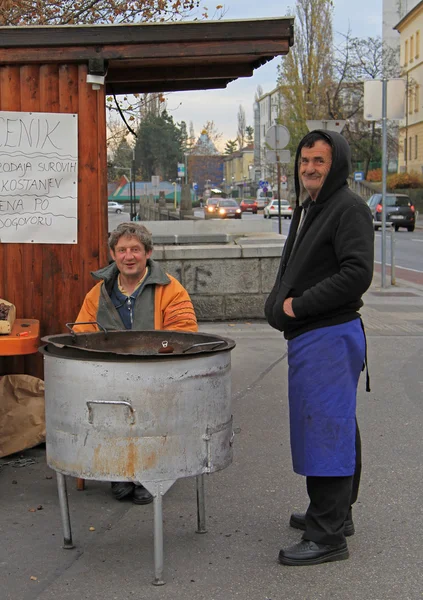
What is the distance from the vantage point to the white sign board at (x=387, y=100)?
14.7 metres

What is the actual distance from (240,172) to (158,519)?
150 metres

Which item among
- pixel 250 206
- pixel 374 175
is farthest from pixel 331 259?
pixel 250 206

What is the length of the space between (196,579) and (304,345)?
1.15 metres

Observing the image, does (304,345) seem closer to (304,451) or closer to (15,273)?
(304,451)

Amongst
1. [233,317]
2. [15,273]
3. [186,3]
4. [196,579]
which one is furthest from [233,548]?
[186,3]

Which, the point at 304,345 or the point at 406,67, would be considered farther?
the point at 406,67

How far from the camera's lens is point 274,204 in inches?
2259

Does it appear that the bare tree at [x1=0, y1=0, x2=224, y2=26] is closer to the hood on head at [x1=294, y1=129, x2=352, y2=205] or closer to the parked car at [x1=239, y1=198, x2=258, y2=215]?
the hood on head at [x1=294, y1=129, x2=352, y2=205]

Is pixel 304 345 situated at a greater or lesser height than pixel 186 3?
lesser

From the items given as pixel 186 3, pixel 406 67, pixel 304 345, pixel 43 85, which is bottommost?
pixel 304 345

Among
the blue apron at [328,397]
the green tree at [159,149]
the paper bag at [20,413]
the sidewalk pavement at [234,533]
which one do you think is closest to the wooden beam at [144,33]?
the paper bag at [20,413]

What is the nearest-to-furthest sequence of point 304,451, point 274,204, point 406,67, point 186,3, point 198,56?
point 304,451
point 198,56
point 186,3
point 274,204
point 406,67

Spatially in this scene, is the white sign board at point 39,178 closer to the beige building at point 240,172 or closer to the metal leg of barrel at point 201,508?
the metal leg of barrel at point 201,508

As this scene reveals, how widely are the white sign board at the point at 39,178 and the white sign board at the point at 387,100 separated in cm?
1017
